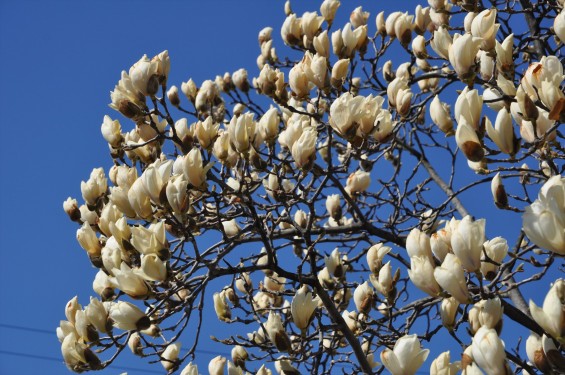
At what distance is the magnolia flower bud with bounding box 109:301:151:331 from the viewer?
1.71 meters

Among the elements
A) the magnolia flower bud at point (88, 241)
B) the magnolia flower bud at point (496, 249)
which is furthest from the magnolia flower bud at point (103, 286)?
the magnolia flower bud at point (496, 249)

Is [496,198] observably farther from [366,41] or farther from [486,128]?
[366,41]

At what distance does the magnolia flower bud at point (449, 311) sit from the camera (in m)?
1.75

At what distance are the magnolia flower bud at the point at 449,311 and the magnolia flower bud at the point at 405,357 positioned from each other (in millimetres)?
241

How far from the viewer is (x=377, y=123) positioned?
1878mm

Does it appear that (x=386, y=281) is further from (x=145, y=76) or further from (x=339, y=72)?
(x=145, y=76)

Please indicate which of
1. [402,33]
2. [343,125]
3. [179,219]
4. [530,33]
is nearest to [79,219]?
[179,219]

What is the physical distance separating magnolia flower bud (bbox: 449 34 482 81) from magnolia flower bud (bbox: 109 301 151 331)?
111 cm

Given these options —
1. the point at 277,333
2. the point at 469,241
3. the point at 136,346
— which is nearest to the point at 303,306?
the point at 277,333

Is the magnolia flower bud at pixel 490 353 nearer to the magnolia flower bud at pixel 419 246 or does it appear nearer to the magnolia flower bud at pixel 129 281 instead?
the magnolia flower bud at pixel 419 246

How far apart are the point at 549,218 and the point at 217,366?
1.20 meters

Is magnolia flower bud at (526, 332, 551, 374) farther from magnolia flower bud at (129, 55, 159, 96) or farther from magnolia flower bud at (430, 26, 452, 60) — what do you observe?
magnolia flower bud at (129, 55, 159, 96)

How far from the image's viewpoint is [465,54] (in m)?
1.86

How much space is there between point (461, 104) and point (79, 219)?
1.41m
